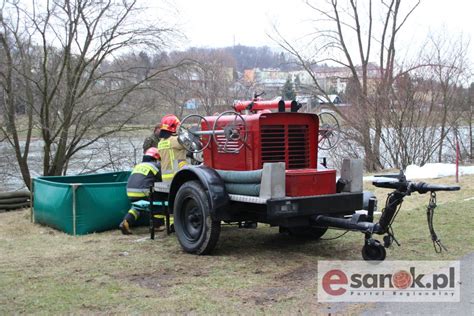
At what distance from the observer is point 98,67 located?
16047 millimetres

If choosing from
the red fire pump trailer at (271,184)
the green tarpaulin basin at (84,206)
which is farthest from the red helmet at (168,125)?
the green tarpaulin basin at (84,206)

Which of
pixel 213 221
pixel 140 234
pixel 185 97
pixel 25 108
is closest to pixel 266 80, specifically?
pixel 185 97

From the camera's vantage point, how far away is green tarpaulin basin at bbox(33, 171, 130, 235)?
28.3 ft

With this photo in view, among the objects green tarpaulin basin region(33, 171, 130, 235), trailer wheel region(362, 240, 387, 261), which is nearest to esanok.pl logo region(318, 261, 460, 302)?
trailer wheel region(362, 240, 387, 261)

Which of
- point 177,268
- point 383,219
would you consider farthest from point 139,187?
point 383,219

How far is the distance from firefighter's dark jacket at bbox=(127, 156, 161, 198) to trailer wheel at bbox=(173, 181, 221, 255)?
1.51 meters

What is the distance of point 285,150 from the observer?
22.0ft

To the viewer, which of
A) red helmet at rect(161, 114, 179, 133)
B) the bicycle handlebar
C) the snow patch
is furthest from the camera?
the snow patch

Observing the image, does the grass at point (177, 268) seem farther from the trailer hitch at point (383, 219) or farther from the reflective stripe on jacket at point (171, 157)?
the reflective stripe on jacket at point (171, 157)

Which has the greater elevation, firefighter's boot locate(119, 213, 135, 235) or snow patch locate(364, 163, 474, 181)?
snow patch locate(364, 163, 474, 181)

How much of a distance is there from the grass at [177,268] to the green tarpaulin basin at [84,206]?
0.68 feet

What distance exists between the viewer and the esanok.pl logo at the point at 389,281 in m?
5.05

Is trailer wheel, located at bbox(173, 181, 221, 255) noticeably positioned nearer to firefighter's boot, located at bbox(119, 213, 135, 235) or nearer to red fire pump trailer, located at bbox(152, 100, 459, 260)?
red fire pump trailer, located at bbox(152, 100, 459, 260)

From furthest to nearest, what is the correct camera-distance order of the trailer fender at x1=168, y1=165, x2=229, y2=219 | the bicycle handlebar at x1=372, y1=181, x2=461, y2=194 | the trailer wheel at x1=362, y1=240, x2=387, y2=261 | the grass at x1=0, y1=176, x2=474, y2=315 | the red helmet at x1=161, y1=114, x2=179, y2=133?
the red helmet at x1=161, y1=114, x2=179, y2=133 → the trailer fender at x1=168, y1=165, x2=229, y2=219 → the trailer wheel at x1=362, y1=240, x2=387, y2=261 → the bicycle handlebar at x1=372, y1=181, x2=461, y2=194 → the grass at x1=0, y1=176, x2=474, y2=315
